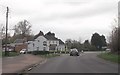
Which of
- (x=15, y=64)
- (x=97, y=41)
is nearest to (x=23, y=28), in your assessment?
(x=97, y=41)

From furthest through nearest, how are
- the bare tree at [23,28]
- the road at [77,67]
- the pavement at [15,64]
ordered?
1. the bare tree at [23,28]
2. the pavement at [15,64]
3. the road at [77,67]

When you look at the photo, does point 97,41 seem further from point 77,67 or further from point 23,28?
point 77,67

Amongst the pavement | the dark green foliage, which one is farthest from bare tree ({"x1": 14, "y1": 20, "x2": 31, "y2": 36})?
the pavement

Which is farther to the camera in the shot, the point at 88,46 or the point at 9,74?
the point at 88,46

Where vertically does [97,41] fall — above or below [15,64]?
above

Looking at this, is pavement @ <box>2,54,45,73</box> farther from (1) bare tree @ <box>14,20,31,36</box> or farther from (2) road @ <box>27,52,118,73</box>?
(1) bare tree @ <box>14,20,31,36</box>

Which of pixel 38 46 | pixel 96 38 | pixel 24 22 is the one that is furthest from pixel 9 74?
pixel 96 38

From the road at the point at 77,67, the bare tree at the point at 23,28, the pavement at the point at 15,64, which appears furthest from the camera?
the bare tree at the point at 23,28

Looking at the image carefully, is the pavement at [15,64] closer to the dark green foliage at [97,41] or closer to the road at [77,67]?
the road at [77,67]

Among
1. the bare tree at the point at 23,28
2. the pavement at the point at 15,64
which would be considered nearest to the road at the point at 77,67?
the pavement at the point at 15,64

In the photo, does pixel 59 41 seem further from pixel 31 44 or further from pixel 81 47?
pixel 31 44

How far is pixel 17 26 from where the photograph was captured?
13850cm

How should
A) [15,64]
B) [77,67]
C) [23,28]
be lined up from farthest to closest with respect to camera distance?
1. [23,28]
2. [15,64]
3. [77,67]

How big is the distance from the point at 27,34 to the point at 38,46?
2150 cm
